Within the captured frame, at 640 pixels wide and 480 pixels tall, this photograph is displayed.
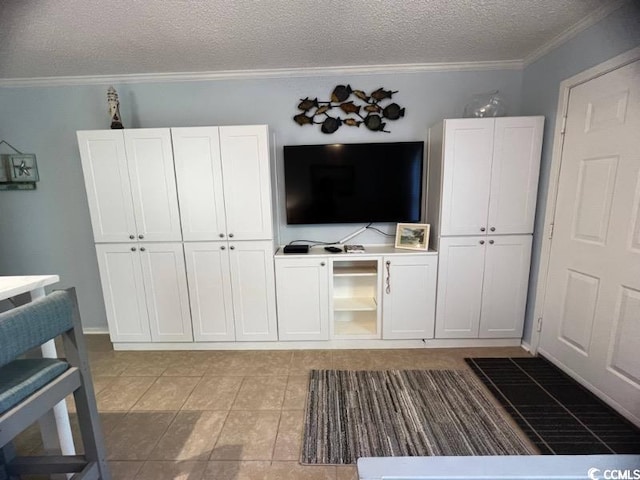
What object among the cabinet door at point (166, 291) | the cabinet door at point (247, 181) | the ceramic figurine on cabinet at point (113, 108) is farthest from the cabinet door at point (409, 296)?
the ceramic figurine on cabinet at point (113, 108)

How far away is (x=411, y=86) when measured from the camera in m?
2.46

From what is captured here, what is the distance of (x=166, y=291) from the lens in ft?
7.82

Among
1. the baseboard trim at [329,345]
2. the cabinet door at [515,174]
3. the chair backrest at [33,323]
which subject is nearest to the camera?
the chair backrest at [33,323]

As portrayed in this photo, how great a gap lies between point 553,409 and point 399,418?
983 mm

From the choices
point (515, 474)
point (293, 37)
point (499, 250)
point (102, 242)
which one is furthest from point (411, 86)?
point (102, 242)

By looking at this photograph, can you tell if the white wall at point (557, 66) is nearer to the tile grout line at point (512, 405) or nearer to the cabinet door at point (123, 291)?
the tile grout line at point (512, 405)

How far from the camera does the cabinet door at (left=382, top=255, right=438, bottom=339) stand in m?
2.30

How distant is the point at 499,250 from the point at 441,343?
36.4 inches

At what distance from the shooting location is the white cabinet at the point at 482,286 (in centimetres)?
225

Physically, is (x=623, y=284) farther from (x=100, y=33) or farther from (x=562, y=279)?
(x=100, y=33)

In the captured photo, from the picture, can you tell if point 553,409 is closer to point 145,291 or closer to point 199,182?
point 199,182

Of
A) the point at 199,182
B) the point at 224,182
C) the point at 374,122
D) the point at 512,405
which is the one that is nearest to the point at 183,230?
the point at 199,182

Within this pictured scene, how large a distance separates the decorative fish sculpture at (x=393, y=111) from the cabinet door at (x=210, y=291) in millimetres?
1825

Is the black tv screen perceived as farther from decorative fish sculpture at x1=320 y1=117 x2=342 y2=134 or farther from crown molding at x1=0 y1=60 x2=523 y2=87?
crown molding at x1=0 y1=60 x2=523 y2=87
